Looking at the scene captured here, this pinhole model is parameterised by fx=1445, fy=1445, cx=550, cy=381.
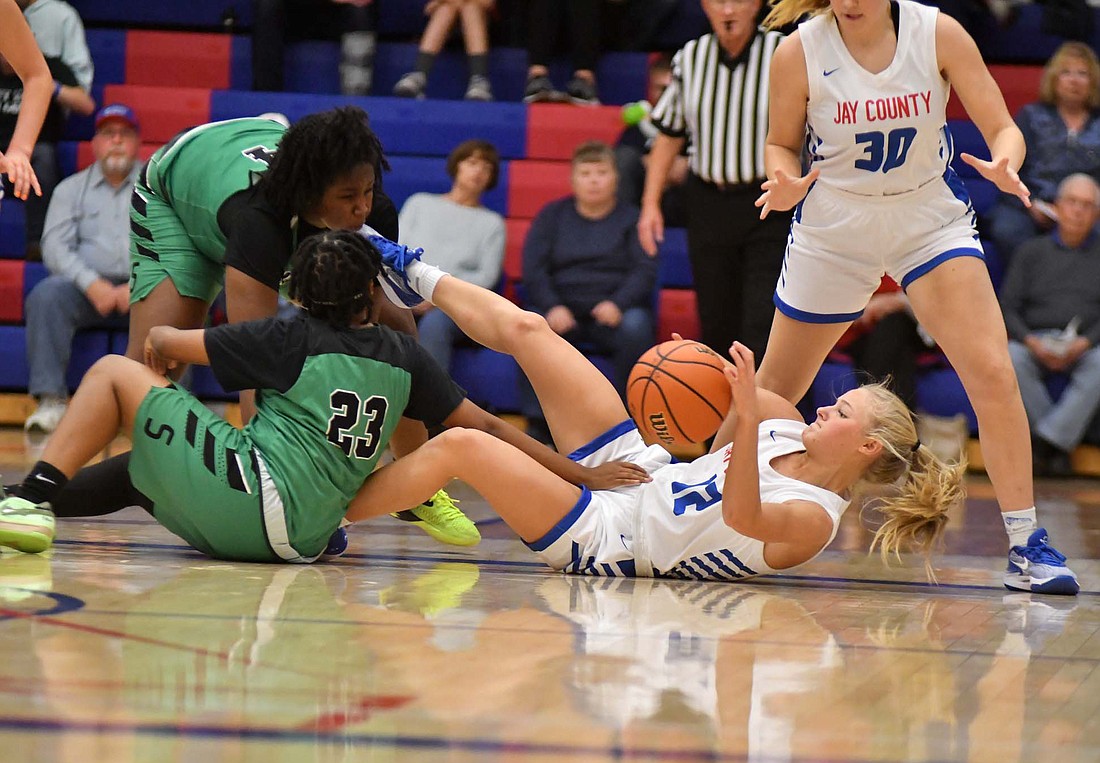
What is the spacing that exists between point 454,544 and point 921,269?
1.58 meters

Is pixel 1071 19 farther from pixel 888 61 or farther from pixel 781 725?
pixel 781 725

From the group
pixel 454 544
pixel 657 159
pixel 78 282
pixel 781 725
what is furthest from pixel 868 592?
pixel 78 282

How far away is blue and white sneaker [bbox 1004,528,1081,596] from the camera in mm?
3953

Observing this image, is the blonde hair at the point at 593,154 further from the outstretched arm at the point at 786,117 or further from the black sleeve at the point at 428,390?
the black sleeve at the point at 428,390

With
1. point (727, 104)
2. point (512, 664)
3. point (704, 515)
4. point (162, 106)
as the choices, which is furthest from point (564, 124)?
point (512, 664)

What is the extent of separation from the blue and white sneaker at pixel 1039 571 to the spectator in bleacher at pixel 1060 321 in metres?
2.99

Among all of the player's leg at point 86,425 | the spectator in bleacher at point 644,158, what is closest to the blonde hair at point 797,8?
the player's leg at point 86,425

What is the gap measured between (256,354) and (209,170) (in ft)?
2.86

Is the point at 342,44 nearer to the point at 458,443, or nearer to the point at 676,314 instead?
the point at 676,314

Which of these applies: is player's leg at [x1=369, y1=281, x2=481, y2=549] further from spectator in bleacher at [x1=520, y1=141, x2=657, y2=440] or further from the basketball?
spectator in bleacher at [x1=520, y1=141, x2=657, y2=440]

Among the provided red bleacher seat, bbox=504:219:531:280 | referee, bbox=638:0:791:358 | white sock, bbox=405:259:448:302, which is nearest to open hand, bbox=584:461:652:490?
white sock, bbox=405:259:448:302

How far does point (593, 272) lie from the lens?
7.24 m

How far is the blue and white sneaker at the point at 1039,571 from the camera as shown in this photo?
395 centimetres

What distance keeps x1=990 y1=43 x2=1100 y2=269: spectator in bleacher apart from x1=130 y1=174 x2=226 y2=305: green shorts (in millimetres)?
4502
